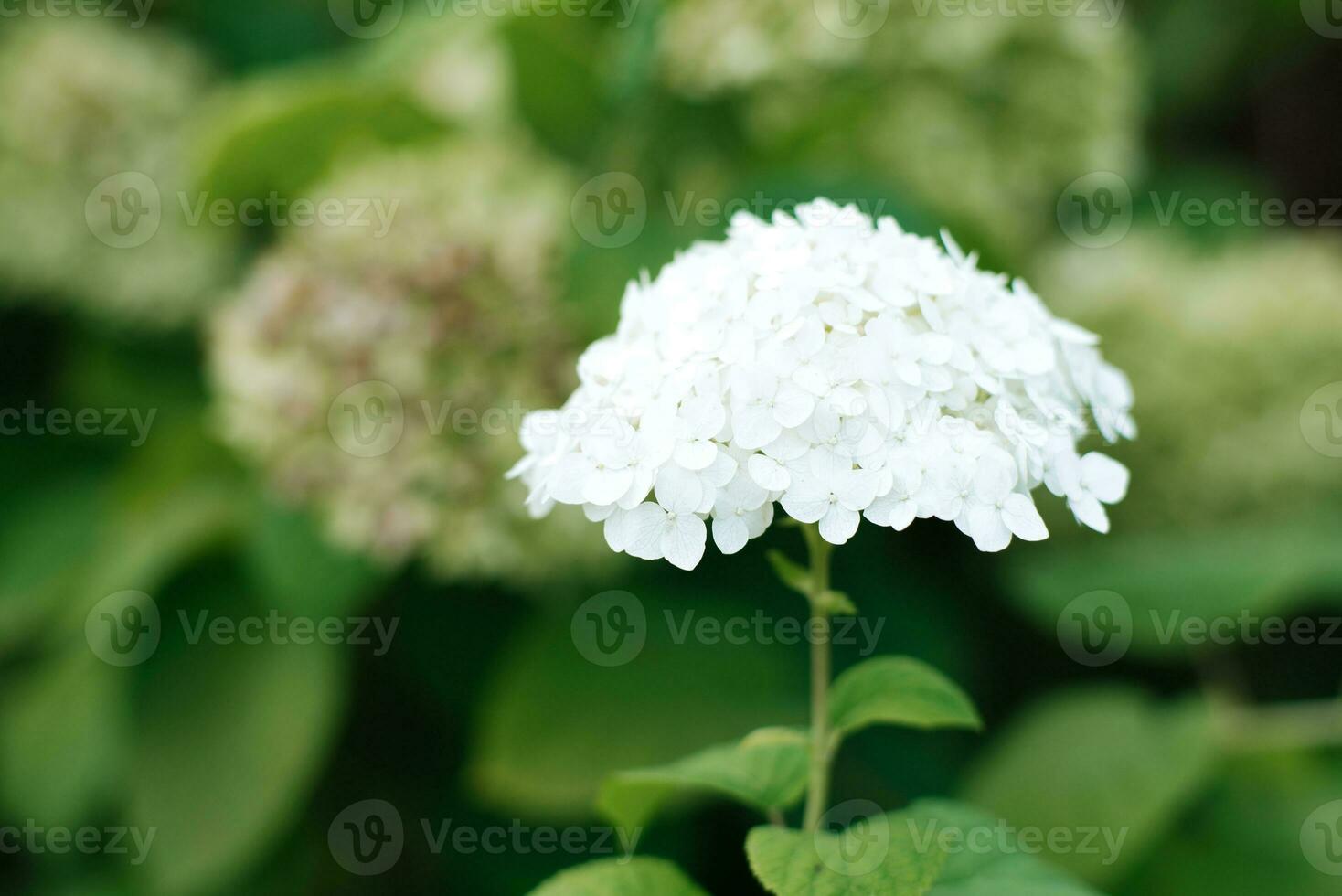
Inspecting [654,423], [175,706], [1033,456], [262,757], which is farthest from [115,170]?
[1033,456]

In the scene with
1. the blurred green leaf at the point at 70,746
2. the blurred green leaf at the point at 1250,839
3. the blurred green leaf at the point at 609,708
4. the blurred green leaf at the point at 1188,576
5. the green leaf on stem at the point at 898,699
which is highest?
the green leaf on stem at the point at 898,699

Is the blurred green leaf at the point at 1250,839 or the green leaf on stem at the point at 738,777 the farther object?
the blurred green leaf at the point at 1250,839

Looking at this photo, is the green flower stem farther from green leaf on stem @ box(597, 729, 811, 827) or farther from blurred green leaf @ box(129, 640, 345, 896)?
blurred green leaf @ box(129, 640, 345, 896)

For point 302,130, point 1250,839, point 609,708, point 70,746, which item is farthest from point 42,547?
point 1250,839

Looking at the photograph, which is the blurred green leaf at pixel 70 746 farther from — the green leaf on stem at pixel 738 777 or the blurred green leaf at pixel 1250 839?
the blurred green leaf at pixel 1250 839

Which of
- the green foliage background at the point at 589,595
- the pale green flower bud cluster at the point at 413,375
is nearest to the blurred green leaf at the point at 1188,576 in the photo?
the green foliage background at the point at 589,595

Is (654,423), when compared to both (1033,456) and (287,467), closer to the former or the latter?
(1033,456)

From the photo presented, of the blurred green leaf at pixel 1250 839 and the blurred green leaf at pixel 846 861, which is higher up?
the blurred green leaf at pixel 846 861
